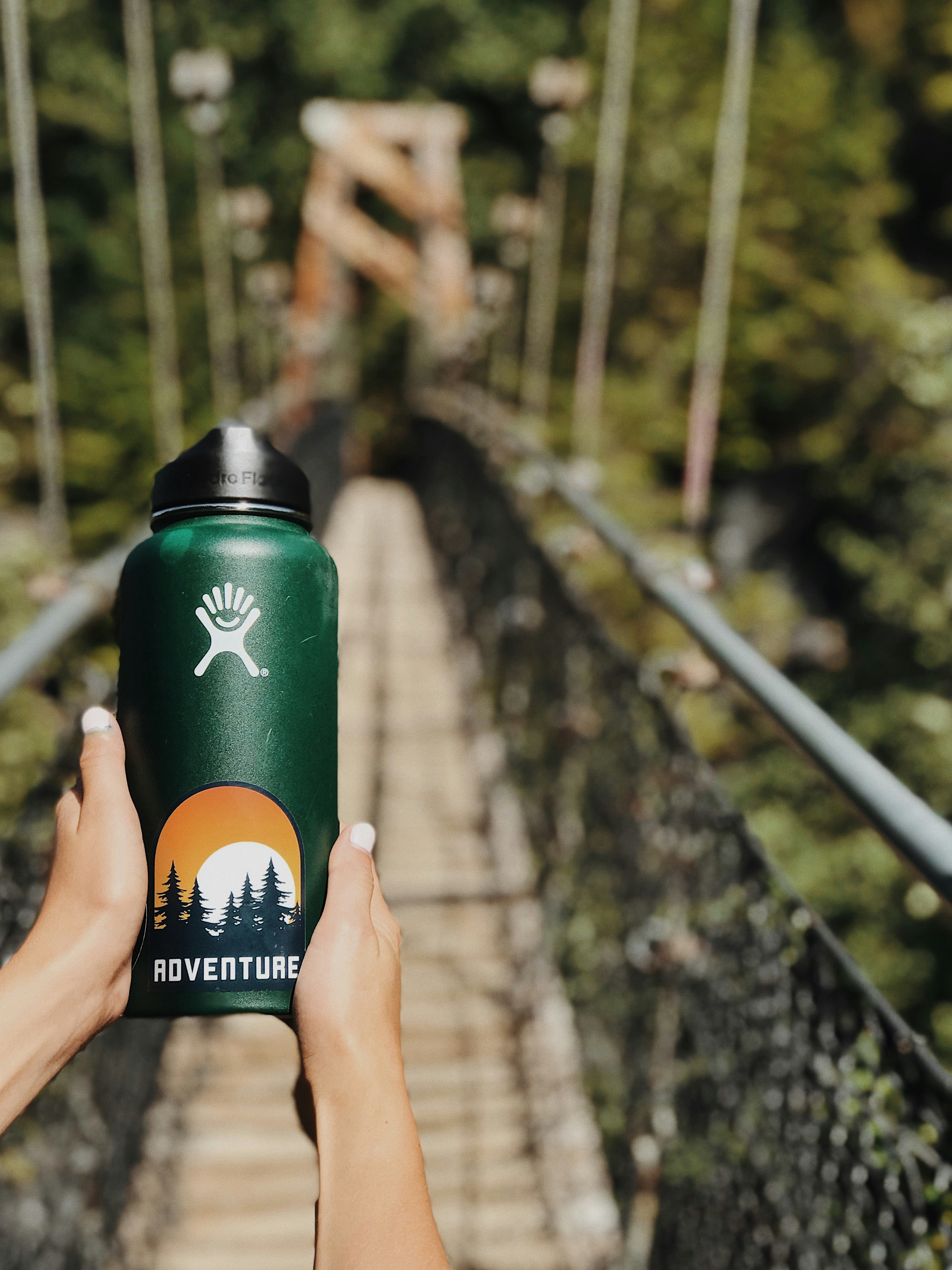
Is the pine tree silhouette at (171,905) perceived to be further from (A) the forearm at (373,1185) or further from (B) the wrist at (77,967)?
(A) the forearm at (373,1185)

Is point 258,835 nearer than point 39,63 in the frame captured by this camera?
Yes

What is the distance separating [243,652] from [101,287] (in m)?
23.1

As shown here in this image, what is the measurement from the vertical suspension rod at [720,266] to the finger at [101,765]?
265 centimetres

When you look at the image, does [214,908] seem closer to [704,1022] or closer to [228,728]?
[228,728]

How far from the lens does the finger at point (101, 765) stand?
83 cm

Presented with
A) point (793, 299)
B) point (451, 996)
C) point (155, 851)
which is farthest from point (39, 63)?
point (155, 851)

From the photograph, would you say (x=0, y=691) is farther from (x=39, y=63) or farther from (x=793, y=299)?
(x=39, y=63)

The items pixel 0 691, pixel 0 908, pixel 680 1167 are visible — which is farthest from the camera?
pixel 680 1167

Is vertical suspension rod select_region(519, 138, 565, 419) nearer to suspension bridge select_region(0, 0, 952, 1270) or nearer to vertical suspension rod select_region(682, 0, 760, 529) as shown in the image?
vertical suspension rod select_region(682, 0, 760, 529)

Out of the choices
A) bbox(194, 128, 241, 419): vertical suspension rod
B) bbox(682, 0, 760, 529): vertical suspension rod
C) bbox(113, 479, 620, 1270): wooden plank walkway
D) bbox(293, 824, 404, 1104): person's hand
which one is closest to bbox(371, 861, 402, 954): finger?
bbox(293, 824, 404, 1104): person's hand

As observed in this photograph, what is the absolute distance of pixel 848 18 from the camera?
74.3ft

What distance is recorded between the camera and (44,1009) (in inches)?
29.5

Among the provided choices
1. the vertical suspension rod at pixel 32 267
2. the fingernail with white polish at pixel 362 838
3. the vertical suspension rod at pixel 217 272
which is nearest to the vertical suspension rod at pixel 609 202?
the vertical suspension rod at pixel 217 272

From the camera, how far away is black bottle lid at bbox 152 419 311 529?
0.88 meters
